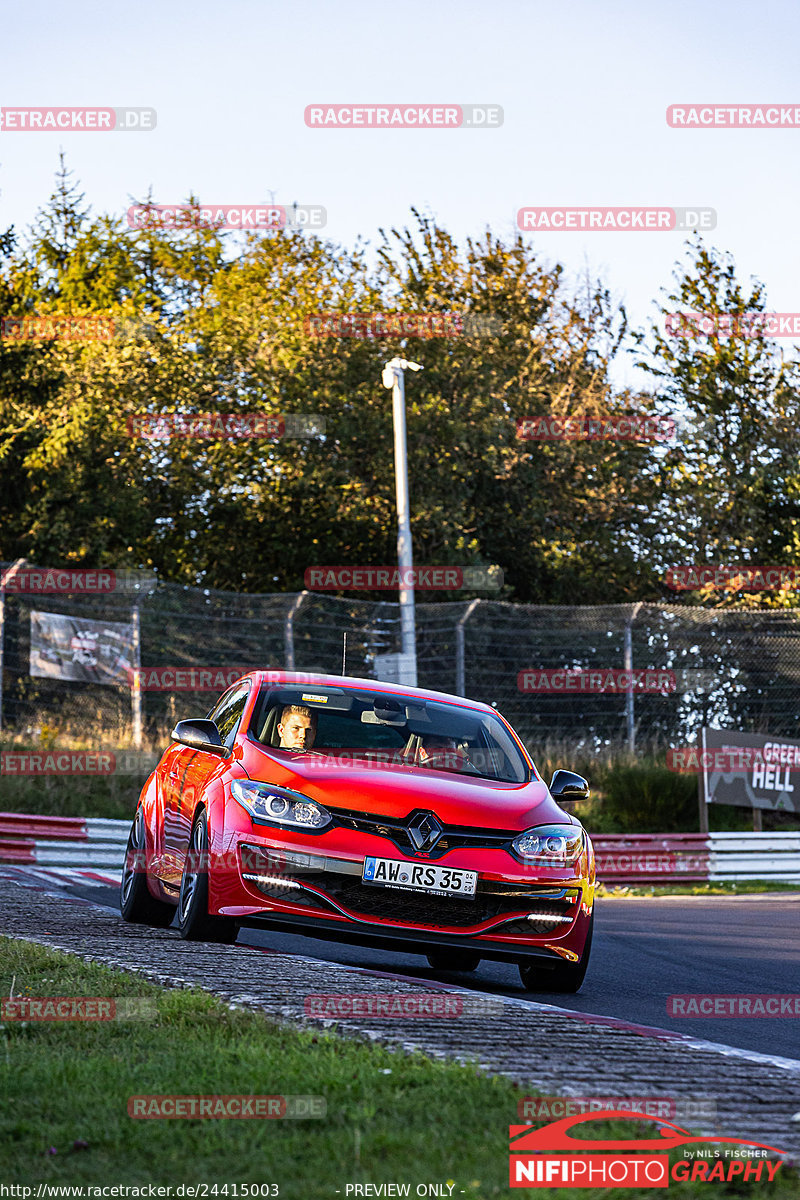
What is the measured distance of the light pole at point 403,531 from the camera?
73.2 ft

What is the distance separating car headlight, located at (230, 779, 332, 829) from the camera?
24.6 feet

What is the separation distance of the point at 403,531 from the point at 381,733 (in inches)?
653

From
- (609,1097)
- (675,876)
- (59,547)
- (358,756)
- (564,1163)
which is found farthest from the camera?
(59,547)

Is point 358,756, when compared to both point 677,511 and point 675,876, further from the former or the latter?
point 677,511

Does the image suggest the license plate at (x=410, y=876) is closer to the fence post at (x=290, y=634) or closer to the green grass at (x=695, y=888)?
the green grass at (x=695, y=888)

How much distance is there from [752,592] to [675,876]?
12.7 meters

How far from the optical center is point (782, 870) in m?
20.5

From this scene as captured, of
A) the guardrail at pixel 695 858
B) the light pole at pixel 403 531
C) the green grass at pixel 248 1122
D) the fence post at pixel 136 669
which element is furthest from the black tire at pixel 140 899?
the light pole at pixel 403 531

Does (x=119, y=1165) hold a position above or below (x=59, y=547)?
below

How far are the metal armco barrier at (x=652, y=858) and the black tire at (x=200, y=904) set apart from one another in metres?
11.9

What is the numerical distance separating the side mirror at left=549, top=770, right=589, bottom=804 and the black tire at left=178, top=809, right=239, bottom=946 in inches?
79.0

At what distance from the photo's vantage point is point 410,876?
7434 mm

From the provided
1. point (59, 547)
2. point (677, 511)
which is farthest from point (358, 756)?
point (677, 511)

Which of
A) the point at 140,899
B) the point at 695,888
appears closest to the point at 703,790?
the point at 695,888
